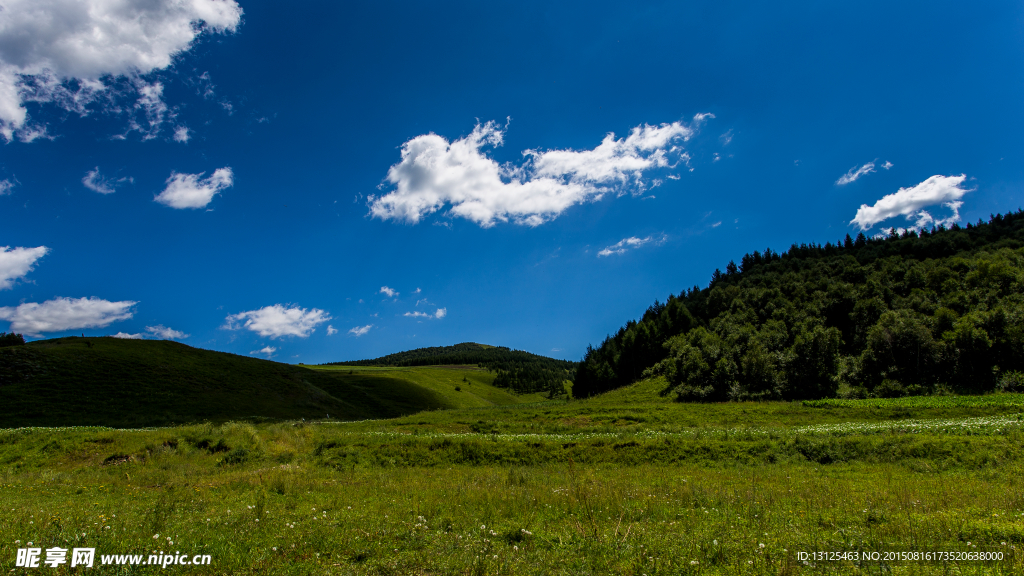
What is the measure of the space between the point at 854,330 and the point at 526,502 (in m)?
106

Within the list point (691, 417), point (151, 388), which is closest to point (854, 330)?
point (691, 417)

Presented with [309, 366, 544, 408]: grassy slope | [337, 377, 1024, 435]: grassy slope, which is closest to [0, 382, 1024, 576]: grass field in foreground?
[337, 377, 1024, 435]: grassy slope

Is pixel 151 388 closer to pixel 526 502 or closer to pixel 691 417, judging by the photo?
pixel 526 502

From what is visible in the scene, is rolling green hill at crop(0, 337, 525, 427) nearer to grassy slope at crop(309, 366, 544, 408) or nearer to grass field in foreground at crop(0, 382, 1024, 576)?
grassy slope at crop(309, 366, 544, 408)

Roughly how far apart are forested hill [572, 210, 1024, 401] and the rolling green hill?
61.9 m

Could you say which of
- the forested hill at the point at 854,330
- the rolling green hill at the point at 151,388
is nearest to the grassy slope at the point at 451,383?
the rolling green hill at the point at 151,388

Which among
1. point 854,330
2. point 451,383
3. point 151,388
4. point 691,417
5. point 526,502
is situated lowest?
point 691,417

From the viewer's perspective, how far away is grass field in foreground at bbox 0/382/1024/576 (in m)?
6.80

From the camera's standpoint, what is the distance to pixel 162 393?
51844 mm

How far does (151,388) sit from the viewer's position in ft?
172

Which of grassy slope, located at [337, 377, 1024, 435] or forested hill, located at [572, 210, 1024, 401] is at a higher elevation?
forested hill, located at [572, 210, 1024, 401]

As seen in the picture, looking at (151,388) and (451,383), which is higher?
(151,388)

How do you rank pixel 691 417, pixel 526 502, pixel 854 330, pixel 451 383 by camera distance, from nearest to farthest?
pixel 526 502, pixel 691 417, pixel 854 330, pixel 451 383

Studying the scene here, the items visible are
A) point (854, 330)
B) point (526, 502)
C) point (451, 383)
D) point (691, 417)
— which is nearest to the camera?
point (526, 502)
